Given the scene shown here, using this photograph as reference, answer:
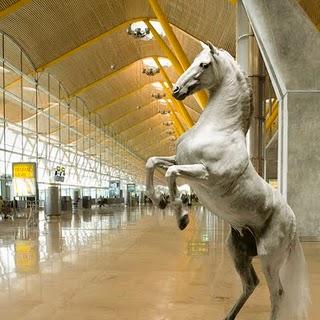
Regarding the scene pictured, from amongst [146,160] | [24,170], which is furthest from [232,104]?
[24,170]

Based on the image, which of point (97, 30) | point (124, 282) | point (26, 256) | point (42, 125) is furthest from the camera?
point (42, 125)

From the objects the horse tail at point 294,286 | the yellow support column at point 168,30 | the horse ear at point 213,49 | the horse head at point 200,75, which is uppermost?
the yellow support column at point 168,30

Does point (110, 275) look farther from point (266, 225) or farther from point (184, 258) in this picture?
point (266, 225)

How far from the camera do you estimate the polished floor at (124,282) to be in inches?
221

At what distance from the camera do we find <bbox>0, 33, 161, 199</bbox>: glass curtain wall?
2654 cm

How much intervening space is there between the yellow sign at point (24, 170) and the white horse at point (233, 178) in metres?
16.8

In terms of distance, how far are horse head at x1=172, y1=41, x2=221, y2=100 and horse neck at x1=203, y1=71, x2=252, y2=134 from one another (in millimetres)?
107

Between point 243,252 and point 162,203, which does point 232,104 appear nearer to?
point 162,203

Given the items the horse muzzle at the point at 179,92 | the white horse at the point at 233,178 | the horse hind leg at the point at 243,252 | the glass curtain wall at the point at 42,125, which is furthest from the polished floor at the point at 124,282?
the glass curtain wall at the point at 42,125

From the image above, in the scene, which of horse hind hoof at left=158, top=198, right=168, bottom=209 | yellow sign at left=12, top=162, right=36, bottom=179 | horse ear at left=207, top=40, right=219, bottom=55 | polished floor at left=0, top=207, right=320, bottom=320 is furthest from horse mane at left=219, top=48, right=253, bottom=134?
yellow sign at left=12, top=162, right=36, bottom=179

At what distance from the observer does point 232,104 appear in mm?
4031

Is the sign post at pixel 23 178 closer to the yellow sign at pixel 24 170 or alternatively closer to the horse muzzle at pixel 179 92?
the yellow sign at pixel 24 170

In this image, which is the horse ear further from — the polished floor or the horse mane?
the polished floor

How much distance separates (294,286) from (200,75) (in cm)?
209
